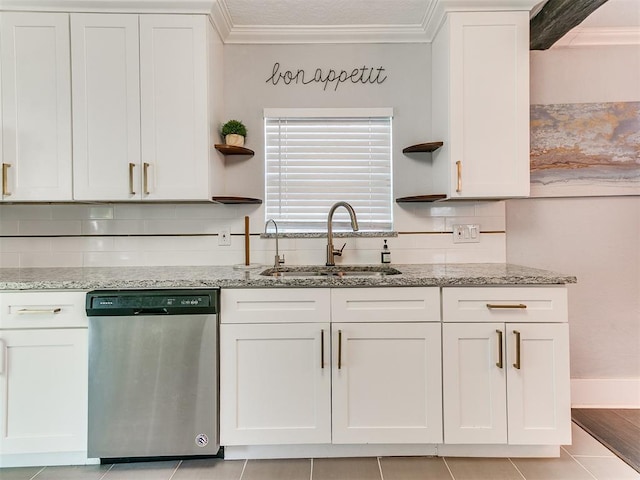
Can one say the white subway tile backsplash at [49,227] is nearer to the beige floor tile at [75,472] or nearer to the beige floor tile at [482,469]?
the beige floor tile at [75,472]

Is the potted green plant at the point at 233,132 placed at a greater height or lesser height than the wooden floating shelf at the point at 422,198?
greater

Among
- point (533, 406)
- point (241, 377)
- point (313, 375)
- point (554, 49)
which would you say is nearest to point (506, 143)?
point (554, 49)

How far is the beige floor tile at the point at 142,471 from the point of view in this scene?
1.67 meters

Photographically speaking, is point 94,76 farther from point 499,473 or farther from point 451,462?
point 499,473

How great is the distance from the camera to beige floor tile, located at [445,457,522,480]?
1650mm

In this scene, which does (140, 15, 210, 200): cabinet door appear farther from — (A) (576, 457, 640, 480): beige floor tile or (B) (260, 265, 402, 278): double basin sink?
(A) (576, 457, 640, 480): beige floor tile

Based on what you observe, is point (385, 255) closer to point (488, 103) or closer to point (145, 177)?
point (488, 103)

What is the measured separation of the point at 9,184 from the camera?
6.31ft

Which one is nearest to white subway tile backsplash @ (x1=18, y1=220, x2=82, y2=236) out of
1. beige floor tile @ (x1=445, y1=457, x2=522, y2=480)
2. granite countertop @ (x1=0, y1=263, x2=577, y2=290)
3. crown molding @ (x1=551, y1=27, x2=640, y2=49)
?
granite countertop @ (x1=0, y1=263, x2=577, y2=290)

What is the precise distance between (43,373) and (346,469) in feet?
4.97

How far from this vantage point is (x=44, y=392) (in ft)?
5.50

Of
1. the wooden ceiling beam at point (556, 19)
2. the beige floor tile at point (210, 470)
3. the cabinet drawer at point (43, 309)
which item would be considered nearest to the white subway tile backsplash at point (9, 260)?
the cabinet drawer at point (43, 309)

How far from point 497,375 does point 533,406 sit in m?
0.23

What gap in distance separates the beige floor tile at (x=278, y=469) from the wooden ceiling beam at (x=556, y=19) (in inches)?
106
